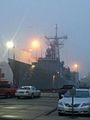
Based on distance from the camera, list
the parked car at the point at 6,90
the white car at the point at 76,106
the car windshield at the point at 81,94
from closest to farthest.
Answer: the white car at the point at 76,106 → the car windshield at the point at 81,94 → the parked car at the point at 6,90

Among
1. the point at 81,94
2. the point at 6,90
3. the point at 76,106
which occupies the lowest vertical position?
the point at 76,106

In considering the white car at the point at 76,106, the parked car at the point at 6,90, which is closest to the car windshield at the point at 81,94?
Result: the white car at the point at 76,106

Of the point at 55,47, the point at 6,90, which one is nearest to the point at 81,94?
the point at 6,90

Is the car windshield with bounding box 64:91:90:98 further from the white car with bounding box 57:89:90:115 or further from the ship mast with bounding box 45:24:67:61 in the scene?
the ship mast with bounding box 45:24:67:61

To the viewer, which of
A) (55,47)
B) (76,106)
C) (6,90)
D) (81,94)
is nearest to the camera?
(76,106)

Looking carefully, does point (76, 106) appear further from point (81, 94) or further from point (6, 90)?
point (6, 90)

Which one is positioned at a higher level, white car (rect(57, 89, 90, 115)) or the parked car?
the parked car

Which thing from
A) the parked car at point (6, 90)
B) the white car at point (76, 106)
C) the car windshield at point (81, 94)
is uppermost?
the parked car at point (6, 90)

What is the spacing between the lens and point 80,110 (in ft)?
75.0

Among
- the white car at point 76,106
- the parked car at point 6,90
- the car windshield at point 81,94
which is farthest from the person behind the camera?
the parked car at point 6,90

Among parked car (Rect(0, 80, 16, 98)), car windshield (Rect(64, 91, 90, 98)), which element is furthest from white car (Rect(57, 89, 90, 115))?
parked car (Rect(0, 80, 16, 98))

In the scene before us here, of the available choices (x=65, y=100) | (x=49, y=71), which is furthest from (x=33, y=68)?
(x=65, y=100)

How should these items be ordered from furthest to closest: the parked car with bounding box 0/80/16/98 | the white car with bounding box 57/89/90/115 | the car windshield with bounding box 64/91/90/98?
1. the parked car with bounding box 0/80/16/98
2. the car windshield with bounding box 64/91/90/98
3. the white car with bounding box 57/89/90/115

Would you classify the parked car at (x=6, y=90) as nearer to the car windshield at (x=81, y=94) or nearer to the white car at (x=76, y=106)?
the car windshield at (x=81, y=94)
